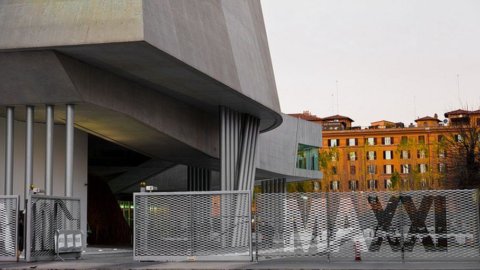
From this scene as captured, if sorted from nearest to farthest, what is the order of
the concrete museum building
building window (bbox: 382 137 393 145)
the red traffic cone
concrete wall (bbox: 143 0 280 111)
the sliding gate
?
the red traffic cone < the sliding gate < the concrete museum building < concrete wall (bbox: 143 0 280 111) < building window (bbox: 382 137 393 145)

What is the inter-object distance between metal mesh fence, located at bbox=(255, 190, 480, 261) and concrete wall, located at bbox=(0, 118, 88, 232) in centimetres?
1491

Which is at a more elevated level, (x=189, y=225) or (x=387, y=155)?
(x=387, y=155)

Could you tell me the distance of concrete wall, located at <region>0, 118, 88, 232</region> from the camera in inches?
1366

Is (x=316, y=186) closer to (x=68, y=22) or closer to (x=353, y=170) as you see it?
(x=353, y=170)

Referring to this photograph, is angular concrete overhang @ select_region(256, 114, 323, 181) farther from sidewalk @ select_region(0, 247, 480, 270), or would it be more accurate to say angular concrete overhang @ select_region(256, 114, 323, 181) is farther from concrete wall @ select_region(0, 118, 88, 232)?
sidewalk @ select_region(0, 247, 480, 270)

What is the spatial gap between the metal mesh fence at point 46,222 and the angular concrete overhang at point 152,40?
4.62 metres

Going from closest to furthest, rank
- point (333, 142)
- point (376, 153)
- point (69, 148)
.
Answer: point (69, 148) → point (376, 153) → point (333, 142)

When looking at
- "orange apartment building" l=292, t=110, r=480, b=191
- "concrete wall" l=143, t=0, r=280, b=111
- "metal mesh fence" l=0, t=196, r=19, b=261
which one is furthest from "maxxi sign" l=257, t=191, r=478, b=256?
"orange apartment building" l=292, t=110, r=480, b=191

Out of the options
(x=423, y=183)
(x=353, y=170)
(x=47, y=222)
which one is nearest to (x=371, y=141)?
(x=353, y=170)

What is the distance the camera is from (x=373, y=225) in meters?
22.8

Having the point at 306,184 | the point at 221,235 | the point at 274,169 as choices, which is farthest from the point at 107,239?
→ the point at 306,184

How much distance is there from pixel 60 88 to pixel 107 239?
21.5 meters

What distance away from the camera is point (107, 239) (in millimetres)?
48125

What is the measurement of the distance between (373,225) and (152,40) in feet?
31.2
